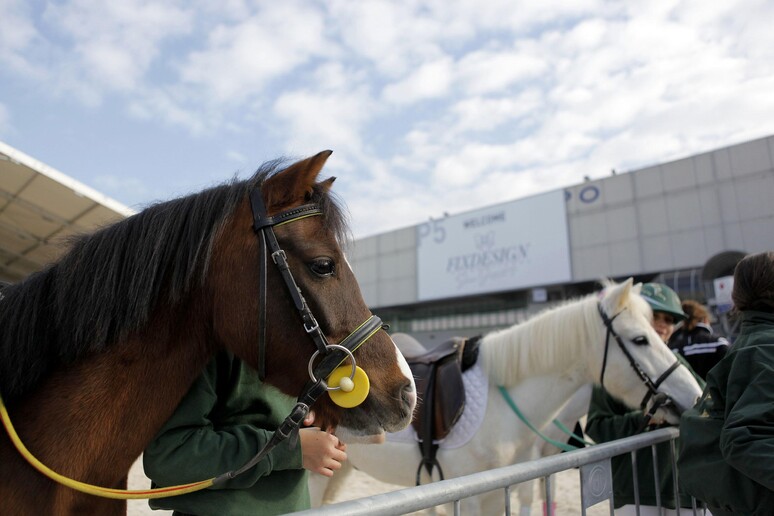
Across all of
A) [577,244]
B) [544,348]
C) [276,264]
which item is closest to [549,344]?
[544,348]

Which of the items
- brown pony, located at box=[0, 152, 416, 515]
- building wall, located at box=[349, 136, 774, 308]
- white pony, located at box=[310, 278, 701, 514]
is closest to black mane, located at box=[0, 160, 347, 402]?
brown pony, located at box=[0, 152, 416, 515]

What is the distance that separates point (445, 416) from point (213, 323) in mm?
2180

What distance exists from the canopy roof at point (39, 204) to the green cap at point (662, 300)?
502 centimetres

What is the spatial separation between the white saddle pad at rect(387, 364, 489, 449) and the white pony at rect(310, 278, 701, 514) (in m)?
0.02

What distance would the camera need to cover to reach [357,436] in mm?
1339

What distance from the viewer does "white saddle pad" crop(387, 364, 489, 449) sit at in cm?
312

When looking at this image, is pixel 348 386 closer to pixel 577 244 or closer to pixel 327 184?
pixel 327 184

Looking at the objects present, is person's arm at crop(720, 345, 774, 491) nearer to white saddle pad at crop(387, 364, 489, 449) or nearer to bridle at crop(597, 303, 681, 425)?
bridle at crop(597, 303, 681, 425)

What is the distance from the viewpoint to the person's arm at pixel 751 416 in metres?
1.41

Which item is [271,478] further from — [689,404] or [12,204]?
[12,204]

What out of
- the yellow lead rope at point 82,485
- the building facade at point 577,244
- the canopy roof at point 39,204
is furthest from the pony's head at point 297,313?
the building facade at point 577,244

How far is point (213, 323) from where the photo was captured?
135 cm

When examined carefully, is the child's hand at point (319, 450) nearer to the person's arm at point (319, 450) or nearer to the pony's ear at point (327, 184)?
the person's arm at point (319, 450)

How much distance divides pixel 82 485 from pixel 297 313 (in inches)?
24.8
